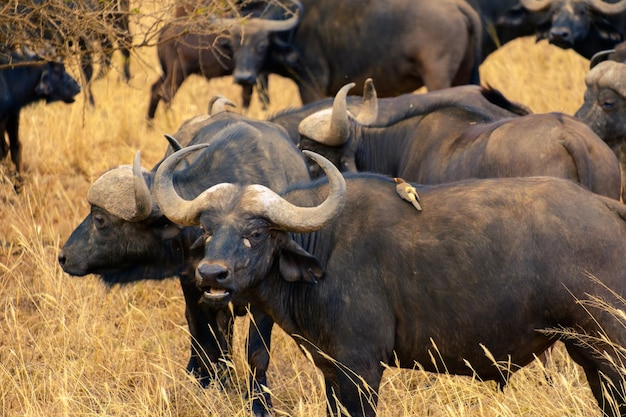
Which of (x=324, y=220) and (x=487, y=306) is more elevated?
(x=324, y=220)

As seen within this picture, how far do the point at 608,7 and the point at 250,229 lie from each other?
686 cm

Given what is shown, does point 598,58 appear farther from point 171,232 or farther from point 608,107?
point 171,232

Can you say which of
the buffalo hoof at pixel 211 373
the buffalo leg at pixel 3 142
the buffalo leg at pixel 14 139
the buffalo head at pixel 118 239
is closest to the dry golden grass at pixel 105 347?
the buffalo hoof at pixel 211 373

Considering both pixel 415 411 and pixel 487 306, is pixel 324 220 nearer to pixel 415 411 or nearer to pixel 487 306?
pixel 487 306

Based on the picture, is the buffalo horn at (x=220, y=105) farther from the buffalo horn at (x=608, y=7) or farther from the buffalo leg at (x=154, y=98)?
the buffalo horn at (x=608, y=7)

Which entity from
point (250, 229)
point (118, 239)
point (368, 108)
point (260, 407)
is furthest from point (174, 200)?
point (368, 108)

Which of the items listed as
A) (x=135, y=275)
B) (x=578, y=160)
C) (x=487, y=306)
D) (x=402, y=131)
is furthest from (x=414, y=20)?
(x=487, y=306)

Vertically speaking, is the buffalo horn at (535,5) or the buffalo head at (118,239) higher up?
the buffalo head at (118,239)

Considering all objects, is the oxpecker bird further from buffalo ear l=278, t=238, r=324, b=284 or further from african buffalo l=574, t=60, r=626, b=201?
african buffalo l=574, t=60, r=626, b=201

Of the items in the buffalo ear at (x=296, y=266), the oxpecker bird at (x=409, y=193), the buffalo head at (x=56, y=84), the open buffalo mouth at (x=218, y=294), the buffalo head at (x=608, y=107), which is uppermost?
the oxpecker bird at (x=409, y=193)

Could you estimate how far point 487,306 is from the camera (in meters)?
4.64

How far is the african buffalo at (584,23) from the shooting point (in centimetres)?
1030

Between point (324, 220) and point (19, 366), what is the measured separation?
2.44m

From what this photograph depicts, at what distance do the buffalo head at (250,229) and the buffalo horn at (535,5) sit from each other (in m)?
6.67
